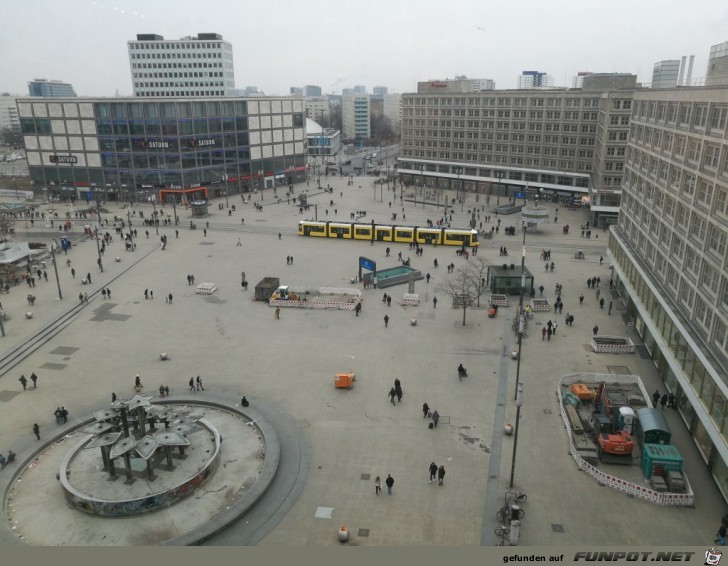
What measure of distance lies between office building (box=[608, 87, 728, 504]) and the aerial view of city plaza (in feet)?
0.60

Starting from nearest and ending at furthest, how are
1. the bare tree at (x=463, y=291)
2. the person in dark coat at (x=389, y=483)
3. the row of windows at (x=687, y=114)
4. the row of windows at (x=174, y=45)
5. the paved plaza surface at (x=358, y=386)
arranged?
the paved plaza surface at (x=358, y=386) → the person in dark coat at (x=389, y=483) → the row of windows at (x=687, y=114) → the bare tree at (x=463, y=291) → the row of windows at (x=174, y=45)

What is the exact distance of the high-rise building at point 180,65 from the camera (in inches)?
6024

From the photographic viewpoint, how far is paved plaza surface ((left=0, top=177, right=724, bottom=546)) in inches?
866

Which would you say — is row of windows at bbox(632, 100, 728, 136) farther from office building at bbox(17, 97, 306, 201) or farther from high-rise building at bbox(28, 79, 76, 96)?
high-rise building at bbox(28, 79, 76, 96)

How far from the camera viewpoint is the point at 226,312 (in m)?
45.1

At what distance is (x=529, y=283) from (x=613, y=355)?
12893 millimetres

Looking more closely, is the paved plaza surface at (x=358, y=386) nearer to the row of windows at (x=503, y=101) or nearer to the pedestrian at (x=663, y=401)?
the pedestrian at (x=663, y=401)

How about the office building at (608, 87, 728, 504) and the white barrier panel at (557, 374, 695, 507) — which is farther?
the office building at (608, 87, 728, 504)

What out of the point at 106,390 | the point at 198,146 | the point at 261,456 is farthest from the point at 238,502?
the point at 198,146

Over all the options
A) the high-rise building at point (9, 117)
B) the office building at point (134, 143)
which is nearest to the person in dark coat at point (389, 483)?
the office building at point (134, 143)

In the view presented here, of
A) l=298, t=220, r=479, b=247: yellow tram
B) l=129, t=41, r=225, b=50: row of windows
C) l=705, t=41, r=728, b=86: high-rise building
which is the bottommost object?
l=298, t=220, r=479, b=247: yellow tram

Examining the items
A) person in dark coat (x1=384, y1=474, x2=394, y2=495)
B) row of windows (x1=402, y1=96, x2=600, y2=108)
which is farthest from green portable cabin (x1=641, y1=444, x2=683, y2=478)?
row of windows (x1=402, y1=96, x2=600, y2=108)

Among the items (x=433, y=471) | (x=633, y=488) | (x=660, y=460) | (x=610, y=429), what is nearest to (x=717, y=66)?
(x=610, y=429)

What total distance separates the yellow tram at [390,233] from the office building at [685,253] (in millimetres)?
23653
